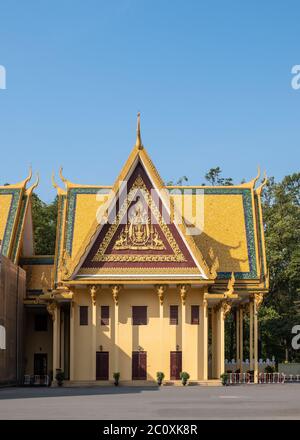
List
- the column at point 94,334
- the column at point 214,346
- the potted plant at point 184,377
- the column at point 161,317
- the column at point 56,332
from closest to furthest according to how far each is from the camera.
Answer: the potted plant at point 184,377 < the column at point 161,317 < the column at point 94,334 < the column at point 56,332 < the column at point 214,346

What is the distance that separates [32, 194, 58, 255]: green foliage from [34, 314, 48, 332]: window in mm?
15619

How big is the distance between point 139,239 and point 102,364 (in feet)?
23.7

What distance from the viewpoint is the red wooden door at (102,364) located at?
2098 inches

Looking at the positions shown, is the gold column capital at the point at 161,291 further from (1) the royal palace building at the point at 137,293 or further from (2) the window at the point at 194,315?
(2) the window at the point at 194,315

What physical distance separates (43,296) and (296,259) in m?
25.2

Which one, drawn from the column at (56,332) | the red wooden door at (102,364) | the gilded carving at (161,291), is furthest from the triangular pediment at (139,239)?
the red wooden door at (102,364)

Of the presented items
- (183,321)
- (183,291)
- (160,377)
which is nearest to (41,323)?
(160,377)

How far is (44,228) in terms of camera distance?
77312 mm

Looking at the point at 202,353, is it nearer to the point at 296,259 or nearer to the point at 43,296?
the point at 43,296

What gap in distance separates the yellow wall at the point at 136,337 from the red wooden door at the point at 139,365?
220mm

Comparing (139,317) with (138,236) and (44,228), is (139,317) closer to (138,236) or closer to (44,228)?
(138,236)

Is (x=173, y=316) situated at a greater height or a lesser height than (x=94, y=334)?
greater

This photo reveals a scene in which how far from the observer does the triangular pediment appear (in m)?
52.8
